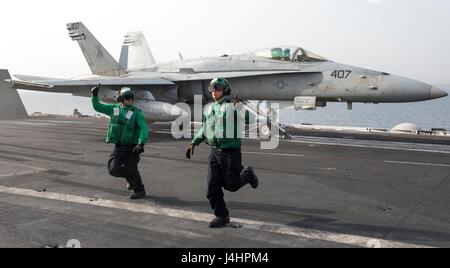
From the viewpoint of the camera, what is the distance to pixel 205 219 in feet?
19.1

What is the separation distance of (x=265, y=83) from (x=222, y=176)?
11428 millimetres

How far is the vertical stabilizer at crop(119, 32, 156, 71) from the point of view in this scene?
86.0ft

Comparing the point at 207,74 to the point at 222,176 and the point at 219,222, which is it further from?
the point at 219,222

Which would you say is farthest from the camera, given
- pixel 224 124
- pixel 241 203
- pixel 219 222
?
pixel 241 203

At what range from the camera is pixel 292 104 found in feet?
53.8

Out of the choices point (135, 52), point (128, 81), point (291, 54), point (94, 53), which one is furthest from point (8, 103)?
point (291, 54)

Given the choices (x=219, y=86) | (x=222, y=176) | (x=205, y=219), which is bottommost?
(x=205, y=219)

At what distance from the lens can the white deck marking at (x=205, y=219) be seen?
4.87m

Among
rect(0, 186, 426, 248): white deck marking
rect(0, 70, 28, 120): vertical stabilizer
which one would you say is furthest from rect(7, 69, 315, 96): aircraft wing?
rect(0, 70, 28, 120): vertical stabilizer

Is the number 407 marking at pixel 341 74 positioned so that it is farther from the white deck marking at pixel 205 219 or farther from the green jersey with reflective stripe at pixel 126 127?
the white deck marking at pixel 205 219

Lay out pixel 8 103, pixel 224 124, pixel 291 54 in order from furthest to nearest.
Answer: pixel 8 103
pixel 291 54
pixel 224 124

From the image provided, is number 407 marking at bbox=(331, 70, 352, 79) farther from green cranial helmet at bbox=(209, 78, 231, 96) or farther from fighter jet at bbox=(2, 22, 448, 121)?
green cranial helmet at bbox=(209, 78, 231, 96)

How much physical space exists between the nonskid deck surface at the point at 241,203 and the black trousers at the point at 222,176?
0.34 m
